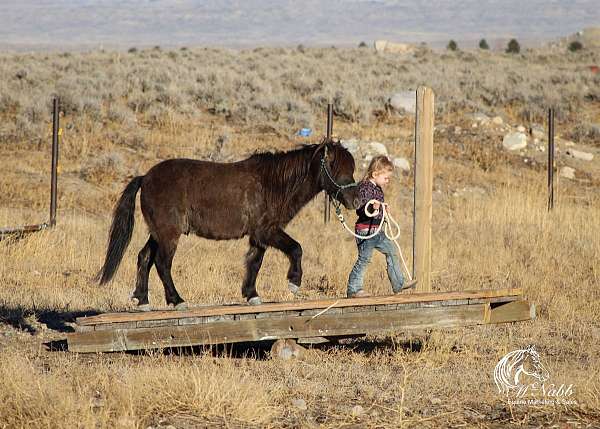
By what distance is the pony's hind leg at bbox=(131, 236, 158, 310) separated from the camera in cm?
831

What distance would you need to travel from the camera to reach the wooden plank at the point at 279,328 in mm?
7359

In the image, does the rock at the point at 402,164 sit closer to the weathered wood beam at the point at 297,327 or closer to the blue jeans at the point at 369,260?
the blue jeans at the point at 369,260

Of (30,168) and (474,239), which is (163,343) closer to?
(474,239)

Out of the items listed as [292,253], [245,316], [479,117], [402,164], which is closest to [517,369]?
[292,253]

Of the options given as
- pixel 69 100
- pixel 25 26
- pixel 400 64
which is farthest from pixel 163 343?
pixel 25 26

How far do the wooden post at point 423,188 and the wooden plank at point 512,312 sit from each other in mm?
903

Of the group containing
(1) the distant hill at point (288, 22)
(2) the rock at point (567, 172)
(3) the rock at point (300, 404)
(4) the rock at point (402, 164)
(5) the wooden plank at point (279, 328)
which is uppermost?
(1) the distant hill at point (288, 22)

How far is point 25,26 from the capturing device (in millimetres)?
123250

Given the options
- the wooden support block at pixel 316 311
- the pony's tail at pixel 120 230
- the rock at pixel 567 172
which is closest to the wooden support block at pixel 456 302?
the wooden support block at pixel 316 311

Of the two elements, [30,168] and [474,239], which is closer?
[474,239]

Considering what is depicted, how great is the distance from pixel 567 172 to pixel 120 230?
44.2 ft

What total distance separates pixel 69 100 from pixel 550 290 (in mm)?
14830

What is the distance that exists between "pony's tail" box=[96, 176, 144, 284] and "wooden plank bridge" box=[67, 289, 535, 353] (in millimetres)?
1156

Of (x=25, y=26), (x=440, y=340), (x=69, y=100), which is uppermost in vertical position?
(x=25, y=26)
